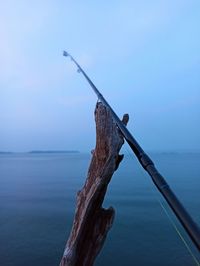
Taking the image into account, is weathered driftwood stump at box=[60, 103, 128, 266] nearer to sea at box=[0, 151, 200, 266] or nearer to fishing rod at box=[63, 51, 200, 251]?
fishing rod at box=[63, 51, 200, 251]

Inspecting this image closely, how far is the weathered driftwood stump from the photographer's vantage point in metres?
4.60

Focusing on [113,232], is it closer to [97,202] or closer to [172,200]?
[97,202]

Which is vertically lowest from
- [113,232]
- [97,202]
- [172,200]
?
[172,200]

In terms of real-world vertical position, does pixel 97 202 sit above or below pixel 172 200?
above

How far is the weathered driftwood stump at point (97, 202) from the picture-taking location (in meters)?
4.60

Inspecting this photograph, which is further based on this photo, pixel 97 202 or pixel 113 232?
pixel 113 232

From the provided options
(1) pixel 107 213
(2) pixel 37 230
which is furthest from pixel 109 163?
(2) pixel 37 230

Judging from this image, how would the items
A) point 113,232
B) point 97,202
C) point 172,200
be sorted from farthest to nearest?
point 113,232
point 97,202
point 172,200

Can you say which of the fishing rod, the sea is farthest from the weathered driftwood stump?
the sea

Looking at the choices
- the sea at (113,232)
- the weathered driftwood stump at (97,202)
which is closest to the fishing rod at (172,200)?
the weathered driftwood stump at (97,202)

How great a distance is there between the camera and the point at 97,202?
477 centimetres

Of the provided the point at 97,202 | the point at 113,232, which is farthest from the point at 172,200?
the point at 113,232

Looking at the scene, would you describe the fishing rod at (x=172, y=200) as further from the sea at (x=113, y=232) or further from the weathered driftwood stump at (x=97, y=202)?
the sea at (x=113, y=232)

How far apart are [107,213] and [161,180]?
8.00 ft
